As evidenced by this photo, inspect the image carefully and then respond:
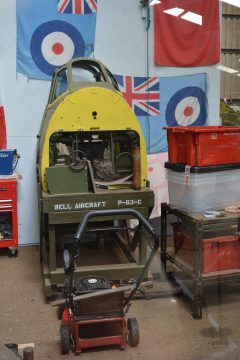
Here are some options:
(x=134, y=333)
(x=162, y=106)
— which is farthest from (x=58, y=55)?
(x=134, y=333)

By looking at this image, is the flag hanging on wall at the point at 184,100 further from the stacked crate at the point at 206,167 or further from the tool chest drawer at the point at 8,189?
the tool chest drawer at the point at 8,189

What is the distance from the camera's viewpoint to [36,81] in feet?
14.9

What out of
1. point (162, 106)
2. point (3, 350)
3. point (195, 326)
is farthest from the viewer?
point (162, 106)

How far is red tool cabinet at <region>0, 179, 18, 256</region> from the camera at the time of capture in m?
4.27

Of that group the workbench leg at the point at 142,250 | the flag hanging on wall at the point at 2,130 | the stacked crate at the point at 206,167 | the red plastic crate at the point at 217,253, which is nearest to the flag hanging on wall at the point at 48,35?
the flag hanging on wall at the point at 2,130

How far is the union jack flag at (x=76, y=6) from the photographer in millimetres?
4414

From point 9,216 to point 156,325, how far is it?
2108mm

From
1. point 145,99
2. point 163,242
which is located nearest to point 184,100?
point 145,99

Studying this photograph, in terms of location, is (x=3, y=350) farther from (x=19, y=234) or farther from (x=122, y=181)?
(x=19, y=234)

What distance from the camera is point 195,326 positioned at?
9.62ft

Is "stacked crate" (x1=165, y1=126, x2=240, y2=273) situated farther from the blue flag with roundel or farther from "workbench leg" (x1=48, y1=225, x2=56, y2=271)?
the blue flag with roundel

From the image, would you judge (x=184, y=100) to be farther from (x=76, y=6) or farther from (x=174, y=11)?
(x=76, y=6)

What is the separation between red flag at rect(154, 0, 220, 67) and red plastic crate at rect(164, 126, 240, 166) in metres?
0.95

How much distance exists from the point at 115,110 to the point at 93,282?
142 cm
